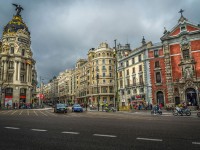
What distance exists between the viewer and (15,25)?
208 feet

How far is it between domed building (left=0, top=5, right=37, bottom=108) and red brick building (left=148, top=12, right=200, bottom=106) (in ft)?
131

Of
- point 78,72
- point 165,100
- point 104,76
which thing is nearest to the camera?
point 165,100

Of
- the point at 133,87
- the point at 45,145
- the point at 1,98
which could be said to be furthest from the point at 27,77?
the point at 45,145

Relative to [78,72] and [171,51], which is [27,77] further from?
[171,51]

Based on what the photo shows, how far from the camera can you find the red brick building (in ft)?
119

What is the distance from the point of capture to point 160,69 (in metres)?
41.0

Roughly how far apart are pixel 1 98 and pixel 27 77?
35.4 feet

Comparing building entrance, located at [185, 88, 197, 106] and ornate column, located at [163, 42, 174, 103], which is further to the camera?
ornate column, located at [163, 42, 174, 103]

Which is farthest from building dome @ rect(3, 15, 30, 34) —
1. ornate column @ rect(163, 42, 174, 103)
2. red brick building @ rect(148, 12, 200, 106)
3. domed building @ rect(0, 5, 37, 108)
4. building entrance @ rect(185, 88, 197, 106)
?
→ building entrance @ rect(185, 88, 197, 106)

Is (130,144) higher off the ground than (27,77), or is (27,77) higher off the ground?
(27,77)

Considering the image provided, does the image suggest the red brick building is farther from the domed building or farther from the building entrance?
the domed building

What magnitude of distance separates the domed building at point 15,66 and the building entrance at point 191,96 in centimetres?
4474

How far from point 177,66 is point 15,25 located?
186 feet

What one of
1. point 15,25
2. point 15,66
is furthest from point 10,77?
point 15,25
